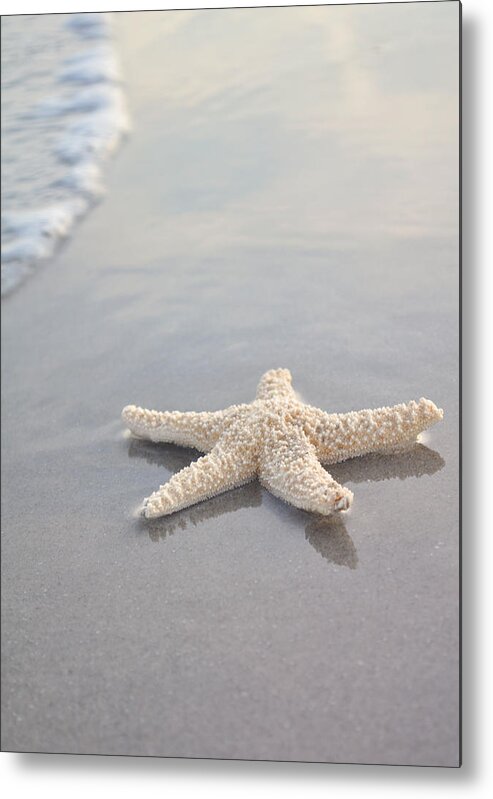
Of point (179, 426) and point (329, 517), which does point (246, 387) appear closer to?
point (179, 426)

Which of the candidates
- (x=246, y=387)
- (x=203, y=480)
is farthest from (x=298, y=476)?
(x=246, y=387)

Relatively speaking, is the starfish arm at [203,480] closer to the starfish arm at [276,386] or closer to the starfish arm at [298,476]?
the starfish arm at [298,476]

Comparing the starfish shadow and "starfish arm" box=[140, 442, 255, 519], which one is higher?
"starfish arm" box=[140, 442, 255, 519]

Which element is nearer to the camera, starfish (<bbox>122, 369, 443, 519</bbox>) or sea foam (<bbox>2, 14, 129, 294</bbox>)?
starfish (<bbox>122, 369, 443, 519</bbox>)

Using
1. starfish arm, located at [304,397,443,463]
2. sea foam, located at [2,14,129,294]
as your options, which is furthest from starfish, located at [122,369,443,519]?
sea foam, located at [2,14,129,294]

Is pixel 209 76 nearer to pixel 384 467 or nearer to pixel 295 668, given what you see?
pixel 384 467

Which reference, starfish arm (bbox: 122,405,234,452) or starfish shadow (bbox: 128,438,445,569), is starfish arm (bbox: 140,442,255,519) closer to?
starfish shadow (bbox: 128,438,445,569)

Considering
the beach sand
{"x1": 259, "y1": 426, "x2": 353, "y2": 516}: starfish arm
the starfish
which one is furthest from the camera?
the starfish
